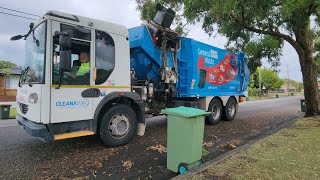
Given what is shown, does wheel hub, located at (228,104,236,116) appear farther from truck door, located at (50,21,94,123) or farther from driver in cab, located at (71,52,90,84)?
driver in cab, located at (71,52,90,84)

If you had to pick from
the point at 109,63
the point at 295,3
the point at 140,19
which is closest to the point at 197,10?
the point at 295,3

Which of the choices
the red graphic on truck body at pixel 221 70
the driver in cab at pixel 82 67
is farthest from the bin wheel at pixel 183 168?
the red graphic on truck body at pixel 221 70

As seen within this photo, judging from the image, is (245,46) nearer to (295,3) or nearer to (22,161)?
(295,3)

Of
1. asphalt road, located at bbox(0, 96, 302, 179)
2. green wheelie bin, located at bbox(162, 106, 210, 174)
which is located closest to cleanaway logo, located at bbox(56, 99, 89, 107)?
asphalt road, located at bbox(0, 96, 302, 179)

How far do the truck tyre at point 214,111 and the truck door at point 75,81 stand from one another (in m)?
5.38

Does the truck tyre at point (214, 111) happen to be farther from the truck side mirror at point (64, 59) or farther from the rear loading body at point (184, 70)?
the truck side mirror at point (64, 59)

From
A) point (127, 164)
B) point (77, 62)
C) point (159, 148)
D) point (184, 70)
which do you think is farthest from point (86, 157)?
point (184, 70)

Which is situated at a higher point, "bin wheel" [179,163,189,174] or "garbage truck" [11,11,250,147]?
"garbage truck" [11,11,250,147]

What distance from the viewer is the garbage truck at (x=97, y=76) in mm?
5395

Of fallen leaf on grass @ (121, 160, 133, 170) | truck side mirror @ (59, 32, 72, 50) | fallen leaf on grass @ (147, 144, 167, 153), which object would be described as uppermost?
truck side mirror @ (59, 32, 72, 50)

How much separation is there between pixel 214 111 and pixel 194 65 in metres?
2.46

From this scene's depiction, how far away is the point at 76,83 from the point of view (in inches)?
225

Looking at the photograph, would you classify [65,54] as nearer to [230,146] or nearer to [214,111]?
[230,146]

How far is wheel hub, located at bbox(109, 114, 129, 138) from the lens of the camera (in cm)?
637
